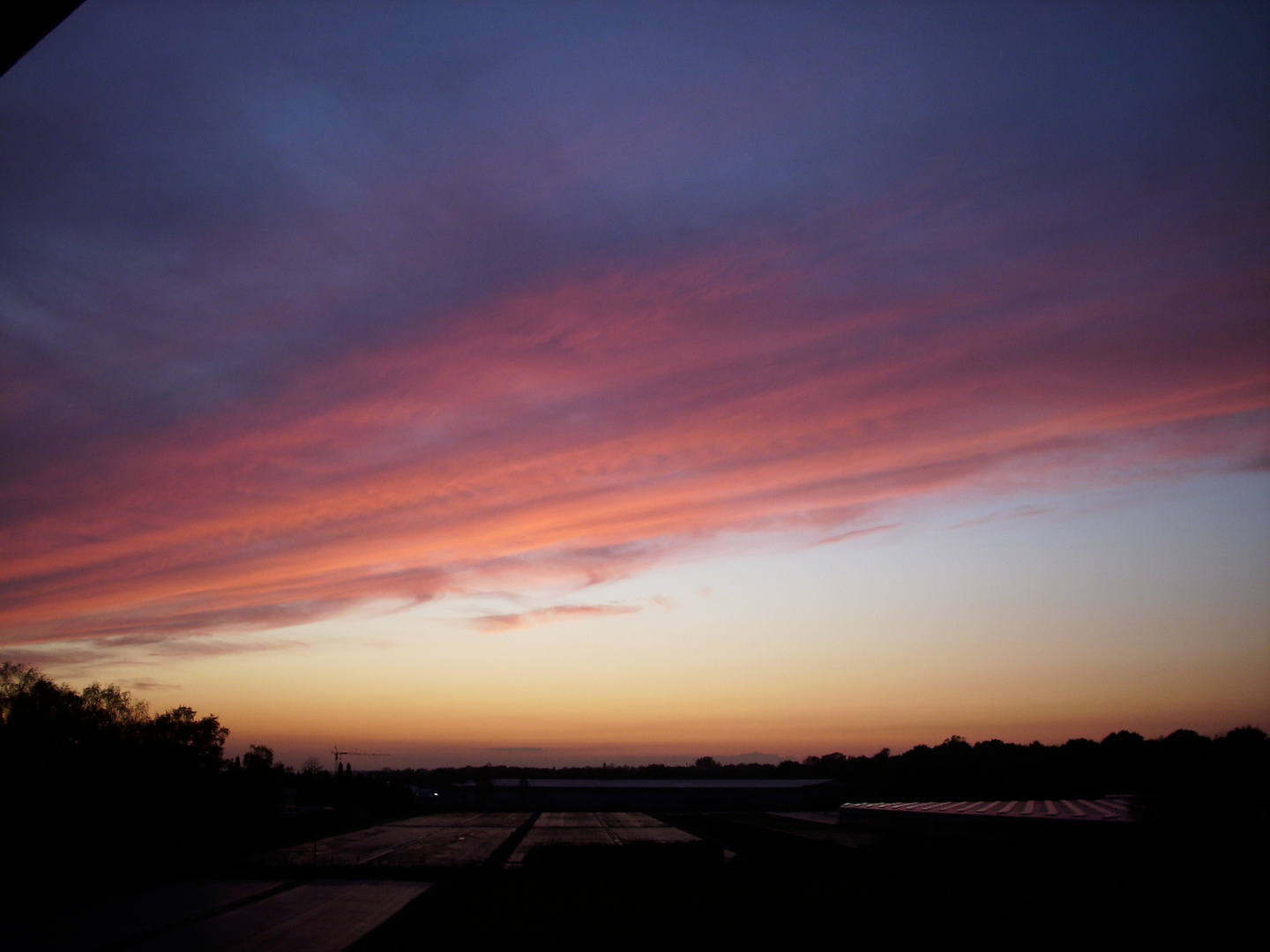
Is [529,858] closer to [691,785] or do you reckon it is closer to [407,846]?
[407,846]

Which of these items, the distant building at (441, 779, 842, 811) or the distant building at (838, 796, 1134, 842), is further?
the distant building at (441, 779, 842, 811)

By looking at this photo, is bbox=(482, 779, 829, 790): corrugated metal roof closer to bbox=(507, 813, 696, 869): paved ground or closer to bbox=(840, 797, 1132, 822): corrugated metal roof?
bbox=(507, 813, 696, 869): paved ground

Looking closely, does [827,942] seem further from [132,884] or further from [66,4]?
[132,884]

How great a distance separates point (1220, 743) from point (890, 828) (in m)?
46.8

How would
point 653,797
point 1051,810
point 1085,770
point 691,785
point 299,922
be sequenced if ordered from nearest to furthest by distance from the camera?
1. point 299,922
2. point 1051,810
3. point 1085,770
4. point 653,797
5. point 691,785

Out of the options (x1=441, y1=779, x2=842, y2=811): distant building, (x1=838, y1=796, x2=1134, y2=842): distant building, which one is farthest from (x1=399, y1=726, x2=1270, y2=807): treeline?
(x1=838, y1=796, x2=1134, y2=842): distant building

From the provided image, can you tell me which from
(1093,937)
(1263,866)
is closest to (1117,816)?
(1263,866)

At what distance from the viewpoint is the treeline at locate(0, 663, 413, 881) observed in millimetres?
39938

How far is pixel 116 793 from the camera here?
4612 cm

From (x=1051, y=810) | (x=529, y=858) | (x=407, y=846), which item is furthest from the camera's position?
(x=407, y=846)

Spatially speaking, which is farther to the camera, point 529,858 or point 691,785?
point 691,785

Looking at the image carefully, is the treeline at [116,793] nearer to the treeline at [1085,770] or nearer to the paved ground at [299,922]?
the paved ground at [299,922]

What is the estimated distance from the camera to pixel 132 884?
3453 cm

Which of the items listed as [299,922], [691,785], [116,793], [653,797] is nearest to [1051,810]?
[299,922]
